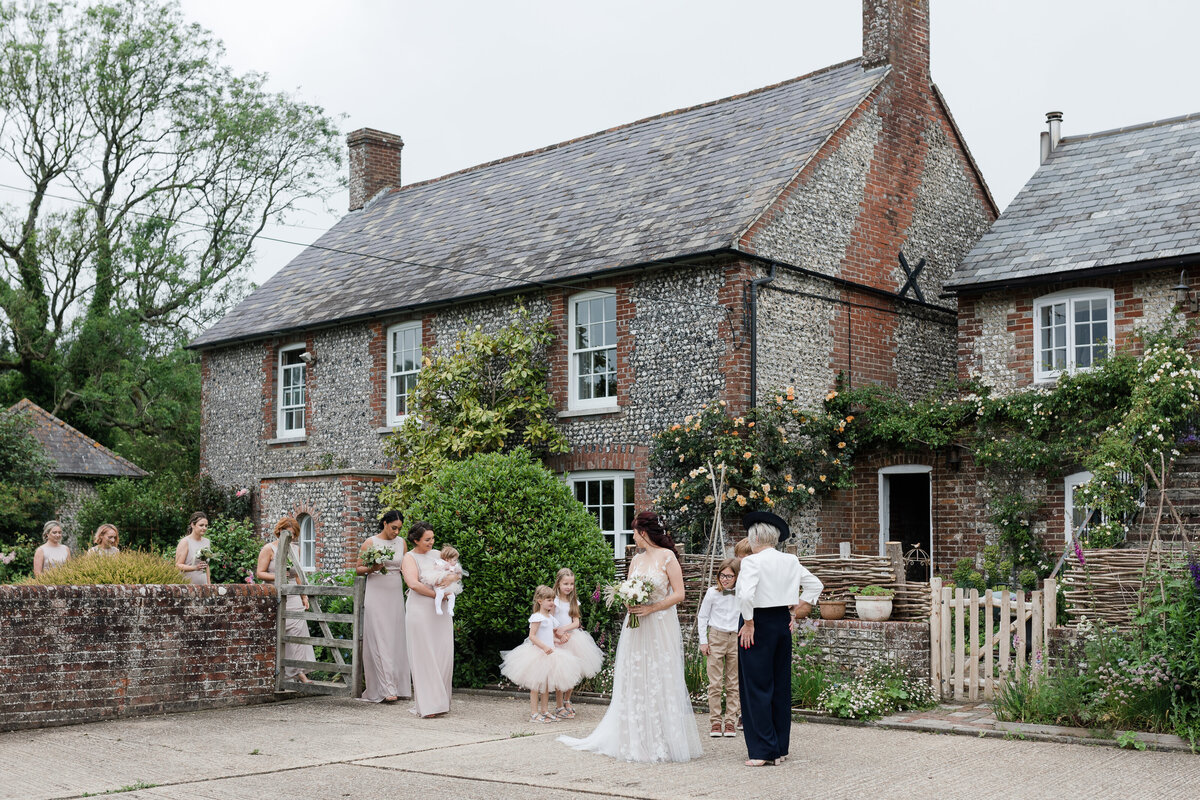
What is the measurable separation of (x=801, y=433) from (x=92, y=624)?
976 cm

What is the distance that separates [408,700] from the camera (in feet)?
41.2

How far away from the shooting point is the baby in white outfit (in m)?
11.7

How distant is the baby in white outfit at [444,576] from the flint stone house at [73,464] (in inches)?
741

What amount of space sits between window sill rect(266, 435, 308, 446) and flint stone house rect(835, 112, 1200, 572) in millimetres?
11002

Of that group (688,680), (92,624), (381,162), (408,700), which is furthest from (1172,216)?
(381,162)

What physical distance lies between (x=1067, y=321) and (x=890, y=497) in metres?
3.51

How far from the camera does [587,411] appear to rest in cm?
1841

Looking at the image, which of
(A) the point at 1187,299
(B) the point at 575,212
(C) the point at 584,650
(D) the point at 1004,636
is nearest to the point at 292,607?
(C) the point at 584,650

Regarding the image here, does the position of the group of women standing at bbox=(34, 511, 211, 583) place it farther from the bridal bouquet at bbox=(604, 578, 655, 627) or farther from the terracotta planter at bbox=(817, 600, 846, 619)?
the terracotta planter at bbox=(817, 600, 846, 619)

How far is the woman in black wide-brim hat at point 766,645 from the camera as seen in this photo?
887 centimetres

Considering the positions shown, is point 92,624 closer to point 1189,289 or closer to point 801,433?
point 801,433

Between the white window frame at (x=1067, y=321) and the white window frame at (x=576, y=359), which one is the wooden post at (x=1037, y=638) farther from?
the white window frame at (x=576, y=359)

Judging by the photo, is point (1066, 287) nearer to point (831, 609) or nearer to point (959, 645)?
point (831, 609)

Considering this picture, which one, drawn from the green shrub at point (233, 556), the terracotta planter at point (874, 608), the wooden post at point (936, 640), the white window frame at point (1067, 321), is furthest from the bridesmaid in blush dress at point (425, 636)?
the white window frame at point (1067, 321)
